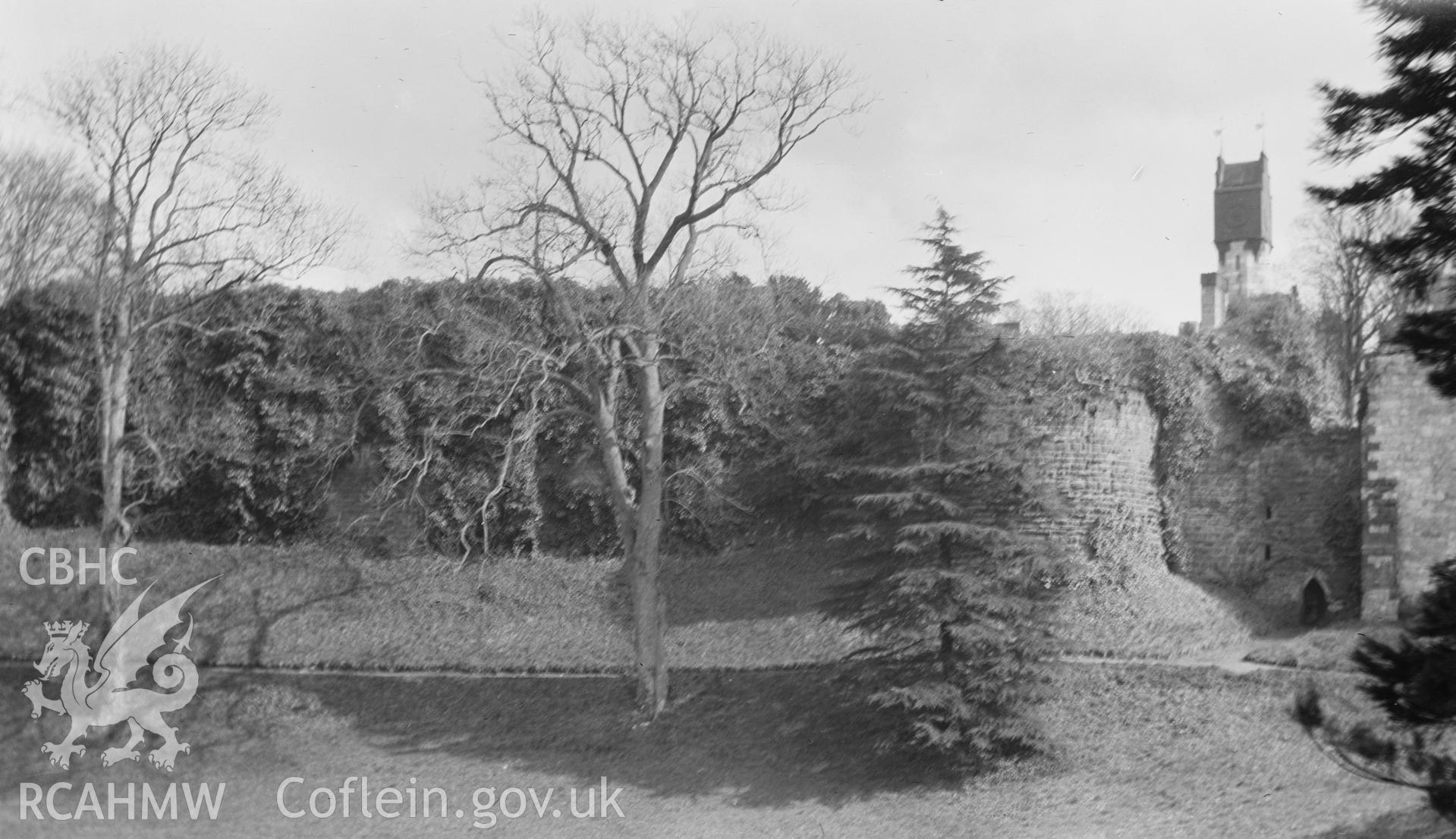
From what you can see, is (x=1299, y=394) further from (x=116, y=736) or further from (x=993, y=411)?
(x=116, y=736)

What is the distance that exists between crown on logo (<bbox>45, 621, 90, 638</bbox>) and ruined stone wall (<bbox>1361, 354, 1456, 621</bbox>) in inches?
629

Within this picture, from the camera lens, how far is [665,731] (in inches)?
603

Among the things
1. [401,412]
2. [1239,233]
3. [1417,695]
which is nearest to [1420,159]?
[1417,695]

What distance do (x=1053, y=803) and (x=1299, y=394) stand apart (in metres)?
8.52

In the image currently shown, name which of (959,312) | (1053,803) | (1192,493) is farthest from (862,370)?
(1192,493)

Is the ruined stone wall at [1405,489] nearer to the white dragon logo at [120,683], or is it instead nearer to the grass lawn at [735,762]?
the grass lawn at [735,762]

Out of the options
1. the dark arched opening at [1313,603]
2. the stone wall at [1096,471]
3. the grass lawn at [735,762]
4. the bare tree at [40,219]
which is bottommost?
the grass lawn at [735,762]

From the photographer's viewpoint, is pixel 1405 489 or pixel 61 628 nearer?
pixel 1405 489

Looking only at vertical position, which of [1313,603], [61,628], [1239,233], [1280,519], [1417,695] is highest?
[1239,233]

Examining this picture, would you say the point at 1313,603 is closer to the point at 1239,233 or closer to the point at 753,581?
the point at 753,581

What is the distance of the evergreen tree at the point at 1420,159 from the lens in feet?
21.3

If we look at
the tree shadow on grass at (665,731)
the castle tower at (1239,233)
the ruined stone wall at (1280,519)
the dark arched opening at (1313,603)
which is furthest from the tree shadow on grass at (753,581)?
the castle tower at (1239,233)

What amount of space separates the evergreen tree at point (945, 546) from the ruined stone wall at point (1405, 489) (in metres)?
4.86

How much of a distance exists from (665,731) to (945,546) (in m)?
3.87
